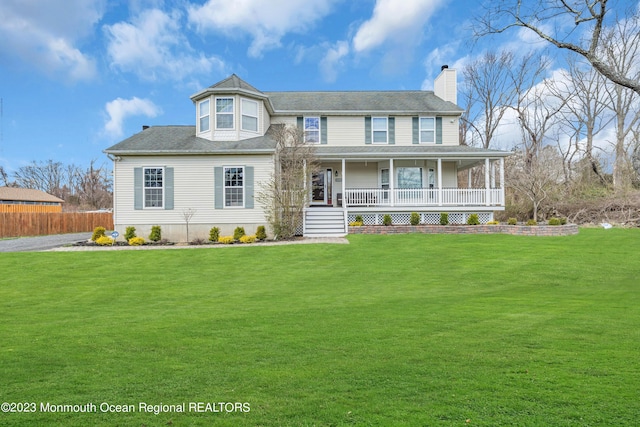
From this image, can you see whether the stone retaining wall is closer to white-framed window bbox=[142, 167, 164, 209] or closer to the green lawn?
the green lawn

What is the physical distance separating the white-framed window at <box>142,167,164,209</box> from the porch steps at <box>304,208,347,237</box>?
6591mm

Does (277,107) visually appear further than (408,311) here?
Yes

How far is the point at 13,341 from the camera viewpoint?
5.05 metres

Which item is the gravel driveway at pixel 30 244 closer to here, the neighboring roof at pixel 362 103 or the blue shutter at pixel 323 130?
the neighboring roof at pixel 362 103

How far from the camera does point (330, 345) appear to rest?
4750 millimetres

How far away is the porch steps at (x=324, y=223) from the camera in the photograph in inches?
698

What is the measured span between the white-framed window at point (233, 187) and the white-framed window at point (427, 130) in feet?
34.1

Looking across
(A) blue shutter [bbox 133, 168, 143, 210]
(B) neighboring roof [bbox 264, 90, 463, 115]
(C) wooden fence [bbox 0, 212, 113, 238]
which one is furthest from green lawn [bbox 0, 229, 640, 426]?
(C) wooden fence [bbox 0, 212, 113, 238]

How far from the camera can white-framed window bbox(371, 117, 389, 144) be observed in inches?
842

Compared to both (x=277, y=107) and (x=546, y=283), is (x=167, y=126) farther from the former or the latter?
(x=546, y=283)

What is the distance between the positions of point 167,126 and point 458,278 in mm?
16697

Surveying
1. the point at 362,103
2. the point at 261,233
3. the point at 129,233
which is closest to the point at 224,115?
the point at 261,233

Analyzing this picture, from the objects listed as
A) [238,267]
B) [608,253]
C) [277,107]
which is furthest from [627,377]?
[277,107]

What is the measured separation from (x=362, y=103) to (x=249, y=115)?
23.0 ft
